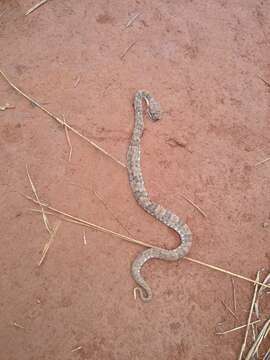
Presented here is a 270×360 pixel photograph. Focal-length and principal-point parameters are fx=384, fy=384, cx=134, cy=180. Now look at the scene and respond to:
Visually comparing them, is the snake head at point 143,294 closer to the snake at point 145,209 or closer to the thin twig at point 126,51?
the snake at point 145,209

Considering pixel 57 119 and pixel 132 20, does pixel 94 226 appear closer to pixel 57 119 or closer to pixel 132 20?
pixel 57 119

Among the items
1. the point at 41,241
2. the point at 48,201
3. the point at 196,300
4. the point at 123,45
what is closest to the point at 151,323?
the point at 196,300

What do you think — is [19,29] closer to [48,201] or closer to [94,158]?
[94,158]

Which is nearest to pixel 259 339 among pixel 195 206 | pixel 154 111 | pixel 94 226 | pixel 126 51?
pixel 195 206

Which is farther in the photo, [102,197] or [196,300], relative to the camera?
[102,197]

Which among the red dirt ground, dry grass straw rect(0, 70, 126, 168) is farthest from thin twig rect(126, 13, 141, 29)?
dry grass straw rect(0, 70, 126, 168)

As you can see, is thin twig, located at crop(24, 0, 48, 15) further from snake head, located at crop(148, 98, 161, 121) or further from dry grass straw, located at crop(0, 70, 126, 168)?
snake head, located at crop(148, 98, 161, 121)
